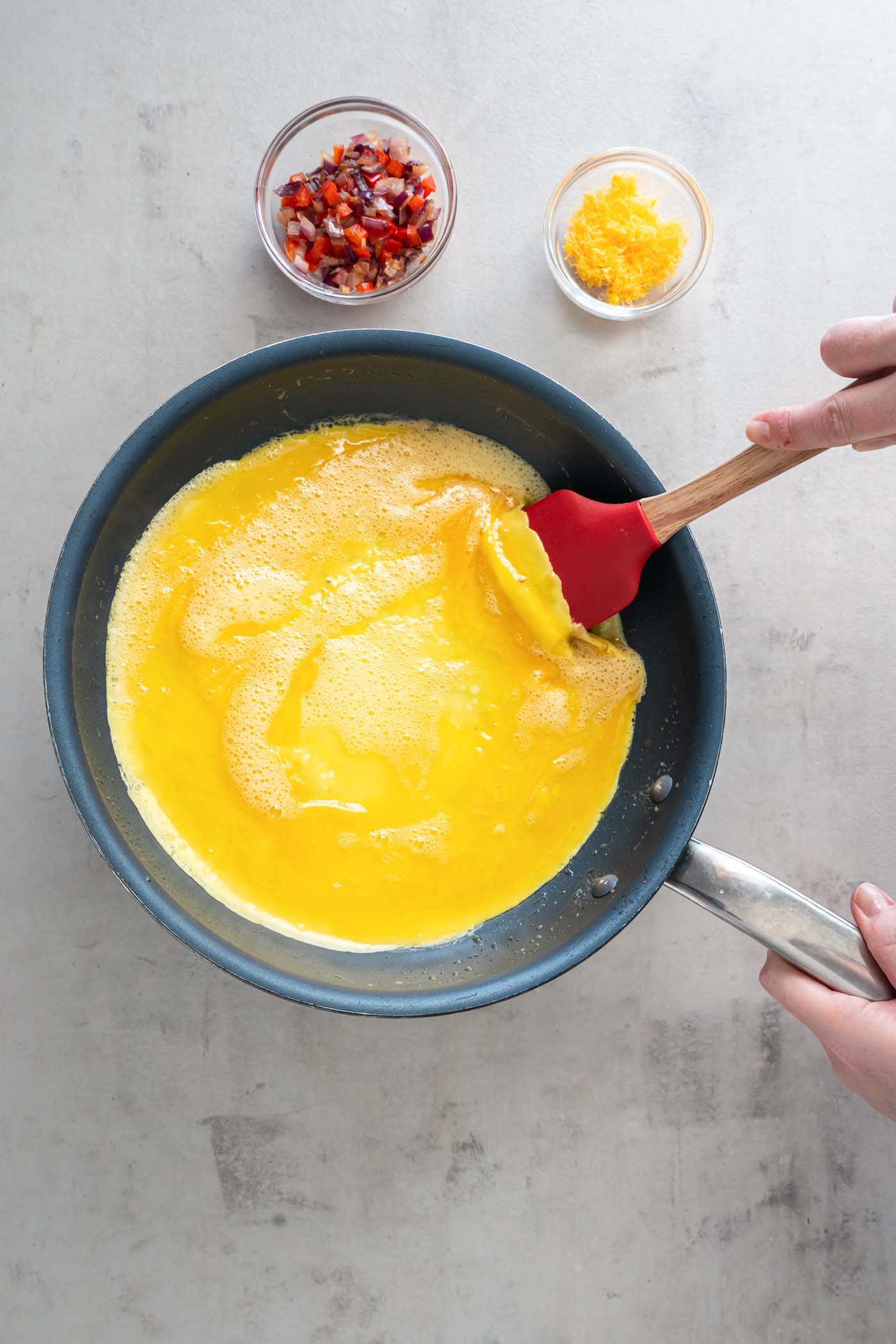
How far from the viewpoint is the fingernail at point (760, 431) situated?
4.39ft

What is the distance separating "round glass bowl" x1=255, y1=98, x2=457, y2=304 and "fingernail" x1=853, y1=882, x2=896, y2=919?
1290mm

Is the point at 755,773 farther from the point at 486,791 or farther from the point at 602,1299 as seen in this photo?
the point at 602,1299

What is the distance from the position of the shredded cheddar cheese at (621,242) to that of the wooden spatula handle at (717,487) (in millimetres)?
464

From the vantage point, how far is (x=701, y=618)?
1520mm

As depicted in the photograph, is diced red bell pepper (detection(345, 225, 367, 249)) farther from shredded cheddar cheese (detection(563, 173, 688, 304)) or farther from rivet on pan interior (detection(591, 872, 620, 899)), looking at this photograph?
rivet on pan interior (detection(591, 872, 620, 899))

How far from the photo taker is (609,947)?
180 centimetres

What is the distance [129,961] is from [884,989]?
1292 millimetres

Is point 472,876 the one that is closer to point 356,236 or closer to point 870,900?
point 870,900

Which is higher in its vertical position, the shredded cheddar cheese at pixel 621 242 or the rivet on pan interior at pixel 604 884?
the shredded cheddar cheese at pixel 621 242

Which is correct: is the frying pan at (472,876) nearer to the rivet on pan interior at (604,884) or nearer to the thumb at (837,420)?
the rivet on pan interior at (604,884)

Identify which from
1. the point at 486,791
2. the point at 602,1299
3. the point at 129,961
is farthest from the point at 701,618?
the point at 602,1299

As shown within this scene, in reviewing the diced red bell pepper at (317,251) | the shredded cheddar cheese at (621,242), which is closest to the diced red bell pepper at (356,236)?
the diced red bell pepper at (317,251)

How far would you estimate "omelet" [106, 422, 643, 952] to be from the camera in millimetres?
1646

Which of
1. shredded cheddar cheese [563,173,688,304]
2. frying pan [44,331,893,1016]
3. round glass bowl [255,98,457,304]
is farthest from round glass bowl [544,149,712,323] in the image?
frying pan [44,331,893,1016]
